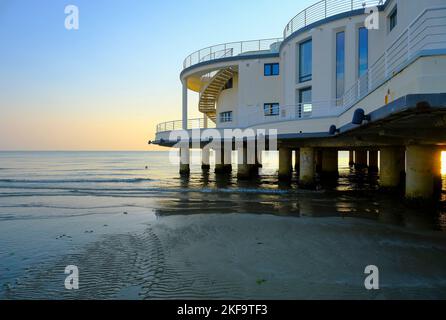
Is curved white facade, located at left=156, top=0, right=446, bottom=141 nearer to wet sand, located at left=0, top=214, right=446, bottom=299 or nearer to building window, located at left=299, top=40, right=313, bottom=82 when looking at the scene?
building window, located at left=299, top=40, right=313, bottom=82

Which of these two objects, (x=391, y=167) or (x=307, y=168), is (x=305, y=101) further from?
(x=391, y=167)

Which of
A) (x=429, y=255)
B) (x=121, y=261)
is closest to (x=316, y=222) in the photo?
(x=429, y=255)

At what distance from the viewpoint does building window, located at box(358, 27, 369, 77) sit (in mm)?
19453

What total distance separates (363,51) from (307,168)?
302 inches

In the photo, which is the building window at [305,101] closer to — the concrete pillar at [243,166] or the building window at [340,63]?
the building window at [340,63]

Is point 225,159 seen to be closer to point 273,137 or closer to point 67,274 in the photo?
point 273,137

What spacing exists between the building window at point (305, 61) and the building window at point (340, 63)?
1690 millimetres

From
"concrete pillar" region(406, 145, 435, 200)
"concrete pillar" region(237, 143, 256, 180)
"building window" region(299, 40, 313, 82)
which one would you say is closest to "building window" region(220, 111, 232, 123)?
"concrete pillar" region(237, 143, 256, 180)

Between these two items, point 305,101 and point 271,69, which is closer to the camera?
point 305,101

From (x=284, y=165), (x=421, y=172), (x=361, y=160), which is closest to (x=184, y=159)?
(x=284, y=165)

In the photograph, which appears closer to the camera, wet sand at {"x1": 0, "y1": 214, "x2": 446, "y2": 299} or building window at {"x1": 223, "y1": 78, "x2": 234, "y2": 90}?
wet sand at {"x1": 0, "y1": 214, "x2": 446, "y2": 299}

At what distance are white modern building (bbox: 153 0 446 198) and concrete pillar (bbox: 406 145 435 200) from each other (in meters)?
0.04

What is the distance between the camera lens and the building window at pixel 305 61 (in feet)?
71.9

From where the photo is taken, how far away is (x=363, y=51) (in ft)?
64.2
